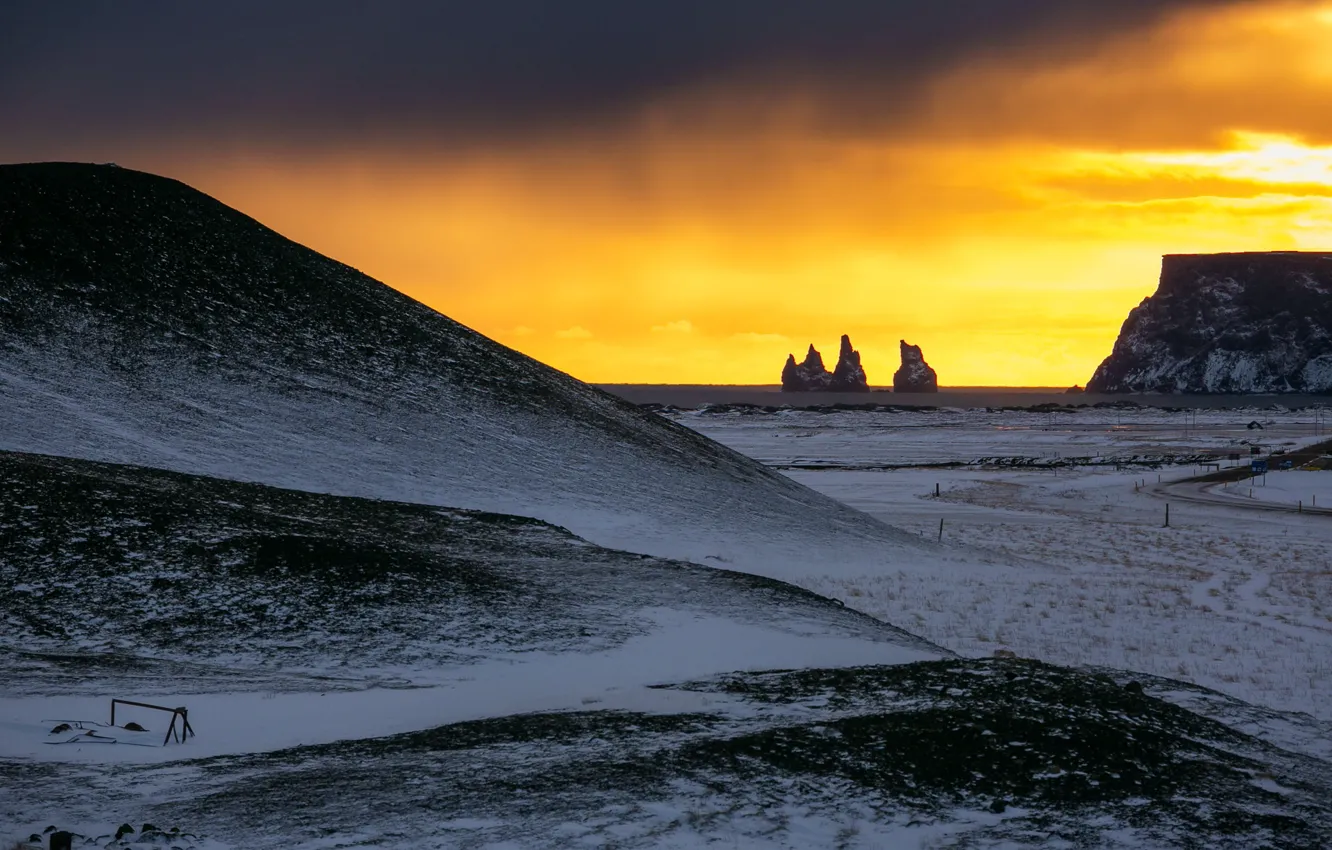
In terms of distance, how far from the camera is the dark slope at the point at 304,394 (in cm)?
4141

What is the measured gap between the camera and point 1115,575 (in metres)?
41.1

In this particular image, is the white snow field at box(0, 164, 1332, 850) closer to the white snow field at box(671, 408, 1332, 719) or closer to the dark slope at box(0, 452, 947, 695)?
the dark slope at box(0, 452, 947, 695)

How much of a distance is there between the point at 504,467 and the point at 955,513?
3051 cm

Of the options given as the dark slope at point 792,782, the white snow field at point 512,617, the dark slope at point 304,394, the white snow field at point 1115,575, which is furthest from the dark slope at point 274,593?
the dark slope at point 304,394

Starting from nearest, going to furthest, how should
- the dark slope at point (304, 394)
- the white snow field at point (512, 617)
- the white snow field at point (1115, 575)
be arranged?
the white snow field at point (512, 617) < the white snow field at point (1115, 575) < the dark slope at point (304, 394)

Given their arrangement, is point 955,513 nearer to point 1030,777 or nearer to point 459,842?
point 1030,777

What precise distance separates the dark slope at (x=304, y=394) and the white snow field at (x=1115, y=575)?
610cm

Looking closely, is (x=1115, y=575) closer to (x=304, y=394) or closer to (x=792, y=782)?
(x=792, y=782)

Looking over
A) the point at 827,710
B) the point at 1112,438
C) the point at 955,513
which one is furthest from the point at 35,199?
the point at 1112,438

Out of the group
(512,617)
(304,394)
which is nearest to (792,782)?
(512,617)

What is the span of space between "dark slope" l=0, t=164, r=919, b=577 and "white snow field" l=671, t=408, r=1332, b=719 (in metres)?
6.10

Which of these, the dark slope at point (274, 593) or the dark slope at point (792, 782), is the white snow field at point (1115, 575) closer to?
the dark slope at point (274, 593)

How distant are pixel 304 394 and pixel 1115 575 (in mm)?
35014

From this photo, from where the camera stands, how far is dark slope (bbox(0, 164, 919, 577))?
136 feet
